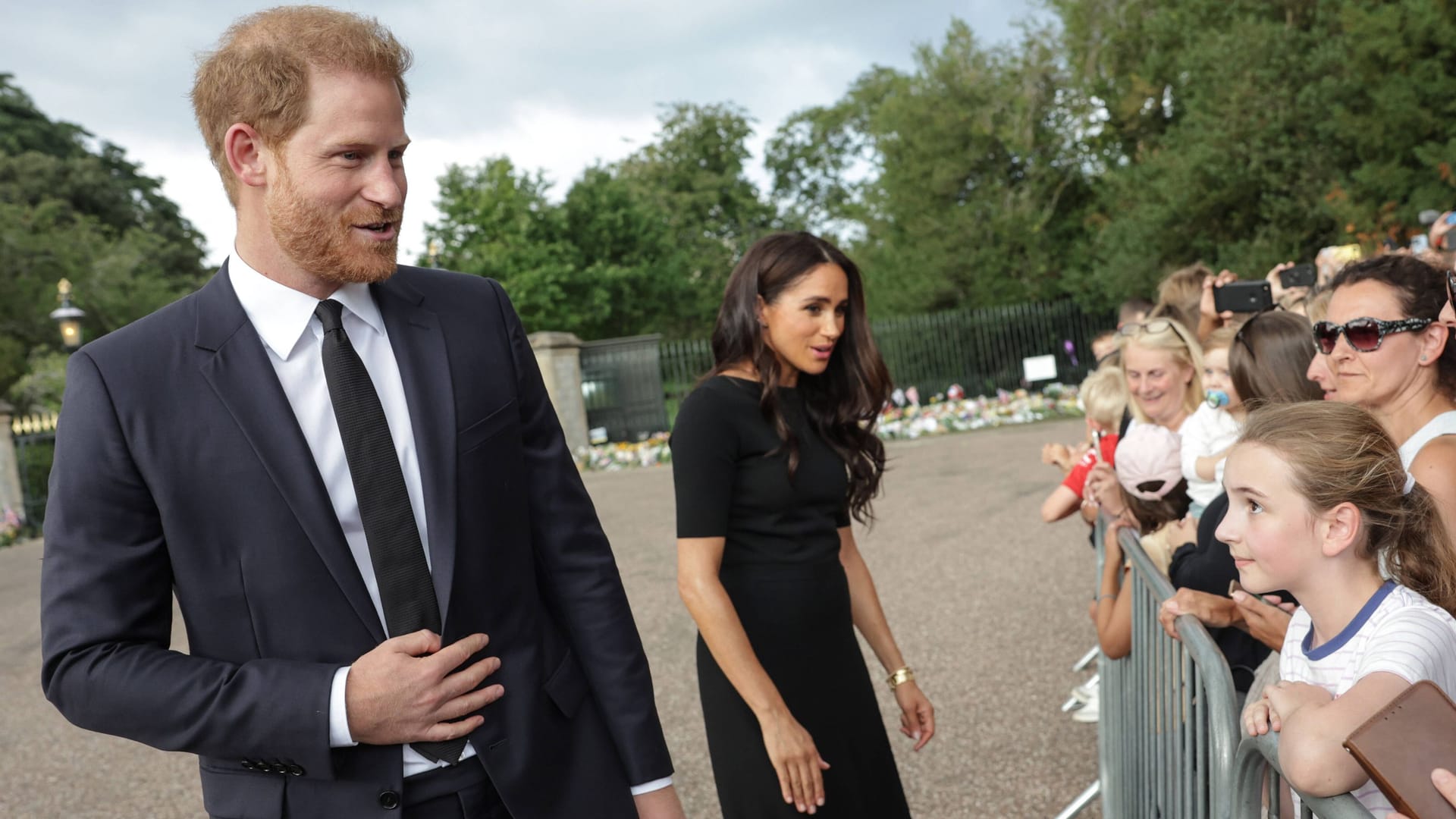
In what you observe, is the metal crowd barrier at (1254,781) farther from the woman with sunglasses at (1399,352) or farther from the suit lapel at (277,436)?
the suit lapel at (277,436)

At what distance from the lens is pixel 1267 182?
2191cm

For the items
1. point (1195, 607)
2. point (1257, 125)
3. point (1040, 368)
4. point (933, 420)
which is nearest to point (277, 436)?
point (1195, 607)

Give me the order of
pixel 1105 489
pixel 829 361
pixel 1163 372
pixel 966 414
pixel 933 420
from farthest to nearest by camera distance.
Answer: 1. pixel 966 414
2. pixel 933 420
3. pixel 1163 372
4. pixel 1105 489
5. pixel 829 361

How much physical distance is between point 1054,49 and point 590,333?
1656 cm

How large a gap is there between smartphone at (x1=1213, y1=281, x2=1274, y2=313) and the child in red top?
2.30 feet

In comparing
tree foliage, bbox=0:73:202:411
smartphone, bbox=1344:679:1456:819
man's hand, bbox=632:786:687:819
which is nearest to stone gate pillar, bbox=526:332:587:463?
tree foliage, bbox=0:73:202:411

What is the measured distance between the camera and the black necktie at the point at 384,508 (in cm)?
A: 178

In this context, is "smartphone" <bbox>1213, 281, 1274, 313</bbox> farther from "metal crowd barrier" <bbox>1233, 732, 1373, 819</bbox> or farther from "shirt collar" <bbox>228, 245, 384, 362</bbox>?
"shirt collar" <bbox>228, 245, 384, 362</bbox>

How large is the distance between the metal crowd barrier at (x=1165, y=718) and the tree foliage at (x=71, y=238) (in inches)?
1184

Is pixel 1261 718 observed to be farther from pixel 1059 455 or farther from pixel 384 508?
pixel 1059 455

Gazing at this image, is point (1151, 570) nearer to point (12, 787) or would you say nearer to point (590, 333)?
point (12, 787)

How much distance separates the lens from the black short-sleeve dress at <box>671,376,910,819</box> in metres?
2.85

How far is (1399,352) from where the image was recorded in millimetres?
2631

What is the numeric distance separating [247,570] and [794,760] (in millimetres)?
1432
